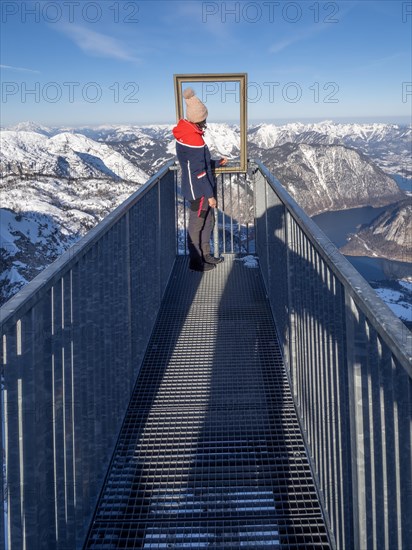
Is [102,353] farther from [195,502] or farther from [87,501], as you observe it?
[195,502]

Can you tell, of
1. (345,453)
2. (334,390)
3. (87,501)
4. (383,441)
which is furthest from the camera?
(87,501)

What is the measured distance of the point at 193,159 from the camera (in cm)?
484

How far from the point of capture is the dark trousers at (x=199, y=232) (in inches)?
206

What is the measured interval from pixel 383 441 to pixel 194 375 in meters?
2.61

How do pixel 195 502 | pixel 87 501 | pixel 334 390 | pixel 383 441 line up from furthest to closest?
pixel 195 502 → pixel 87 501 → pixel 334 390 → pixel 383 441

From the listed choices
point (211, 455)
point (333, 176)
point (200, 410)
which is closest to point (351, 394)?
point (211, 455)

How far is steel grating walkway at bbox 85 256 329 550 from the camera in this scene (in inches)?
101

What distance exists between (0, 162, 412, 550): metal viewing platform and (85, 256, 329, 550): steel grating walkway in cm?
1

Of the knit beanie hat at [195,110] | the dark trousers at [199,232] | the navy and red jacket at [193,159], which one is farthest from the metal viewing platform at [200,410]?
the knit beanie hat at [195,110]

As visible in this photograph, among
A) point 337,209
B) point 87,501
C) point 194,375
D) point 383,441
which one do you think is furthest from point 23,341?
point 337,209

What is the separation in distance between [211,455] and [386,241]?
8015 centimetres

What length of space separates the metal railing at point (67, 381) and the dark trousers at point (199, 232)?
4.22 feet

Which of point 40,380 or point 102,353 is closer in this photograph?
point 40,380

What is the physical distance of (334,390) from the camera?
2273 mm
